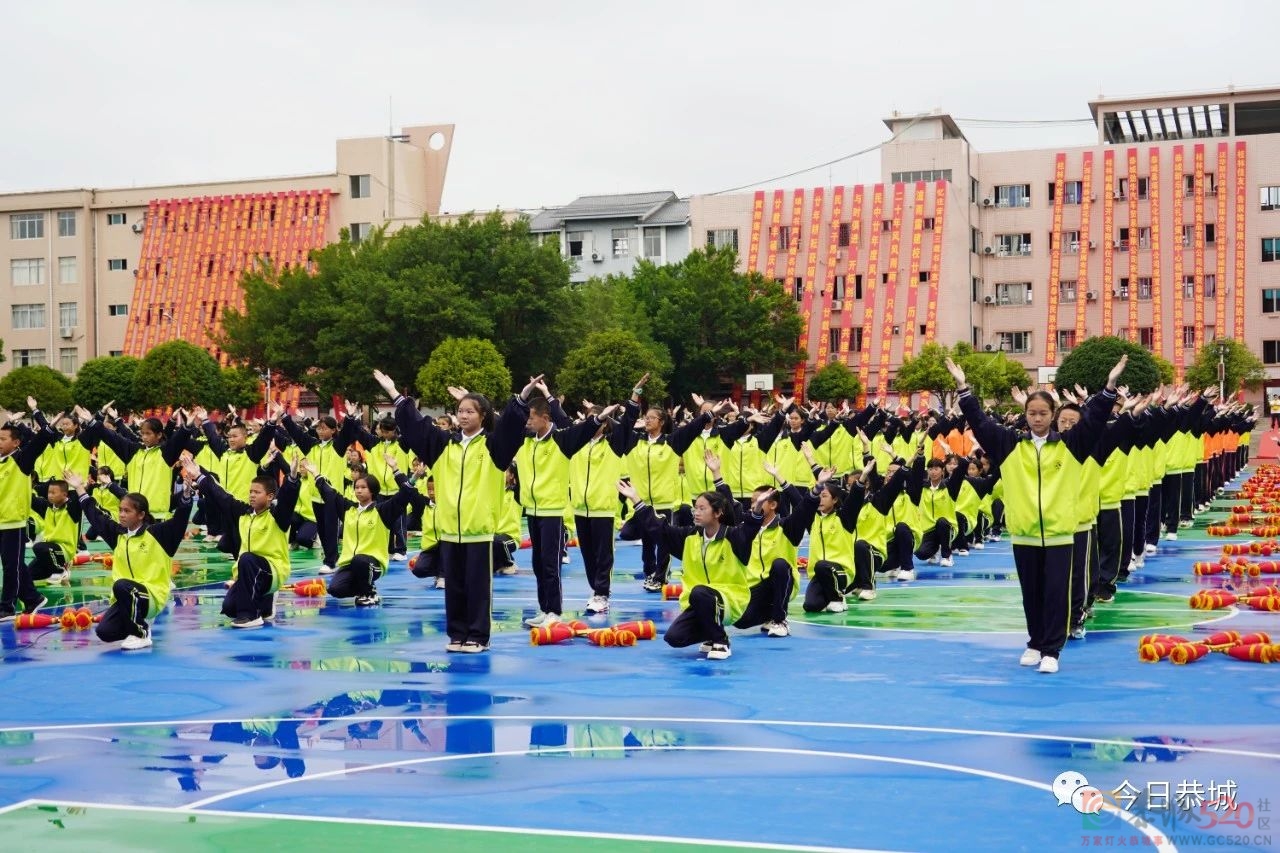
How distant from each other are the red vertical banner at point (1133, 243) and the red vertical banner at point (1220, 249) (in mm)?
3041

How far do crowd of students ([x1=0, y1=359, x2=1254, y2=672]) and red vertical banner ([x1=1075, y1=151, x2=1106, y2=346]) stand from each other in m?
45.3

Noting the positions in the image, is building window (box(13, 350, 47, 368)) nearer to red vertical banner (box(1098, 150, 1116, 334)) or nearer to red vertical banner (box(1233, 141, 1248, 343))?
red vertical banner (box(1098, 150, 1116, 334))

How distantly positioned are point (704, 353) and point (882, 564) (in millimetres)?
45521

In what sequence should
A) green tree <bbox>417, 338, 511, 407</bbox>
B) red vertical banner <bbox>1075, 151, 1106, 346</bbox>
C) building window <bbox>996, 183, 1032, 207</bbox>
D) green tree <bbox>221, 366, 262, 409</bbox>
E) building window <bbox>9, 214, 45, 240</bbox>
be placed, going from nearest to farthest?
green tree <bbox>417, 338, 511, 407</bbox>, green tree <bbox>221, 366, 262, 409</bbox>, red vertical banner <bbox>1075, 151, 1106, 346</bbox>, building window <bbox>996, 183, 1032, 207</bbox>, building window <bbox>9, 214, 45, 240</bbox>

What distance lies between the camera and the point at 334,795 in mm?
6734

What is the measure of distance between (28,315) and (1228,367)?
54.2 meters

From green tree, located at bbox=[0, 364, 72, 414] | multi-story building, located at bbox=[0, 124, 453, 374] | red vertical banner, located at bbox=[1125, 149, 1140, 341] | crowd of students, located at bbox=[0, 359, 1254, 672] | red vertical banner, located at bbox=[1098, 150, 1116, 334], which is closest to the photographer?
crowd of students, located at bbox=[0, 359, 1254, 672]

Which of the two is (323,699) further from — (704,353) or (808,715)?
(704,353)

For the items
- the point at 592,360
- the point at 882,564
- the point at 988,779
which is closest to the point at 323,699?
the point at 988,779

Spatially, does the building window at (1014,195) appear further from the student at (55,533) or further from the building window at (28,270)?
the student at (55,533)

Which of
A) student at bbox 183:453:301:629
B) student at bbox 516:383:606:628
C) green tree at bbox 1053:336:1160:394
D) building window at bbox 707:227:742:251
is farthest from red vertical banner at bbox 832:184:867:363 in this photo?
→ student at bbox 183:453:301:629

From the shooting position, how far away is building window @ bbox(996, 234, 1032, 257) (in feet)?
212

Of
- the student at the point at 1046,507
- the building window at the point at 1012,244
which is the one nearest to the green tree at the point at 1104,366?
the building window at the point at 1012,244

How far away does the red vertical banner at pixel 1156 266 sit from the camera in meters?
62.2
